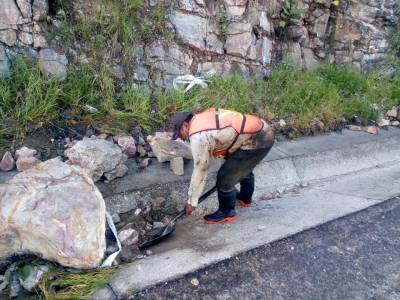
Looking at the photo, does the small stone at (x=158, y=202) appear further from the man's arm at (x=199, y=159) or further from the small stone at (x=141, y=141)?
the small stone at (x=141, y=141)

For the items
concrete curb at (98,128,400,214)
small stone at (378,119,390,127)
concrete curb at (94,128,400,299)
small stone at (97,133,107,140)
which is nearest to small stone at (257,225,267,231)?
concrete curb at (94,128,400,299)

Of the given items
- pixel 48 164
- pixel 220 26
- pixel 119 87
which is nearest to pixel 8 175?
pixel 48 164

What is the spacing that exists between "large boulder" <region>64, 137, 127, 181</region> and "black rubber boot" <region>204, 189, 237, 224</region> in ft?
3.36

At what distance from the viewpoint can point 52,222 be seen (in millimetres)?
2779

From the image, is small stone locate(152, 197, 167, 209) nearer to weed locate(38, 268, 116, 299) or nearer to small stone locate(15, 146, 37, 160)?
weed locate(38, 268, 116, 299)

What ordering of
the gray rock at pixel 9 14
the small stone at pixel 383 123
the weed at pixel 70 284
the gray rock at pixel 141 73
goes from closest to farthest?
the weed at pixel 70 284
the gray rock at pixel 9 14
the gray rock at pixel 141 73
the small stone at pixel 383 123

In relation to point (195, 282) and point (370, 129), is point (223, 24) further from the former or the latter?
point (195, 282)

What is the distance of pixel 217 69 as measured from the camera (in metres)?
5.72

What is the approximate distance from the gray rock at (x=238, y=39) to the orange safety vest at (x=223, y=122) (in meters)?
2.59

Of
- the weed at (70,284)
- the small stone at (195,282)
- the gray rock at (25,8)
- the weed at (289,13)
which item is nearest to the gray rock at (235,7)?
the weed at (289,13)

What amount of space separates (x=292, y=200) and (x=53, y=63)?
3171 mm

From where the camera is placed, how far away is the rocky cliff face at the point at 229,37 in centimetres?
445

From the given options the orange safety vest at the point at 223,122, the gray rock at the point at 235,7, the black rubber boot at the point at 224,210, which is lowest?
the black rubber boot at the point at 224,210

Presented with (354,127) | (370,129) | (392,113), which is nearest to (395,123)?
(392,113)
